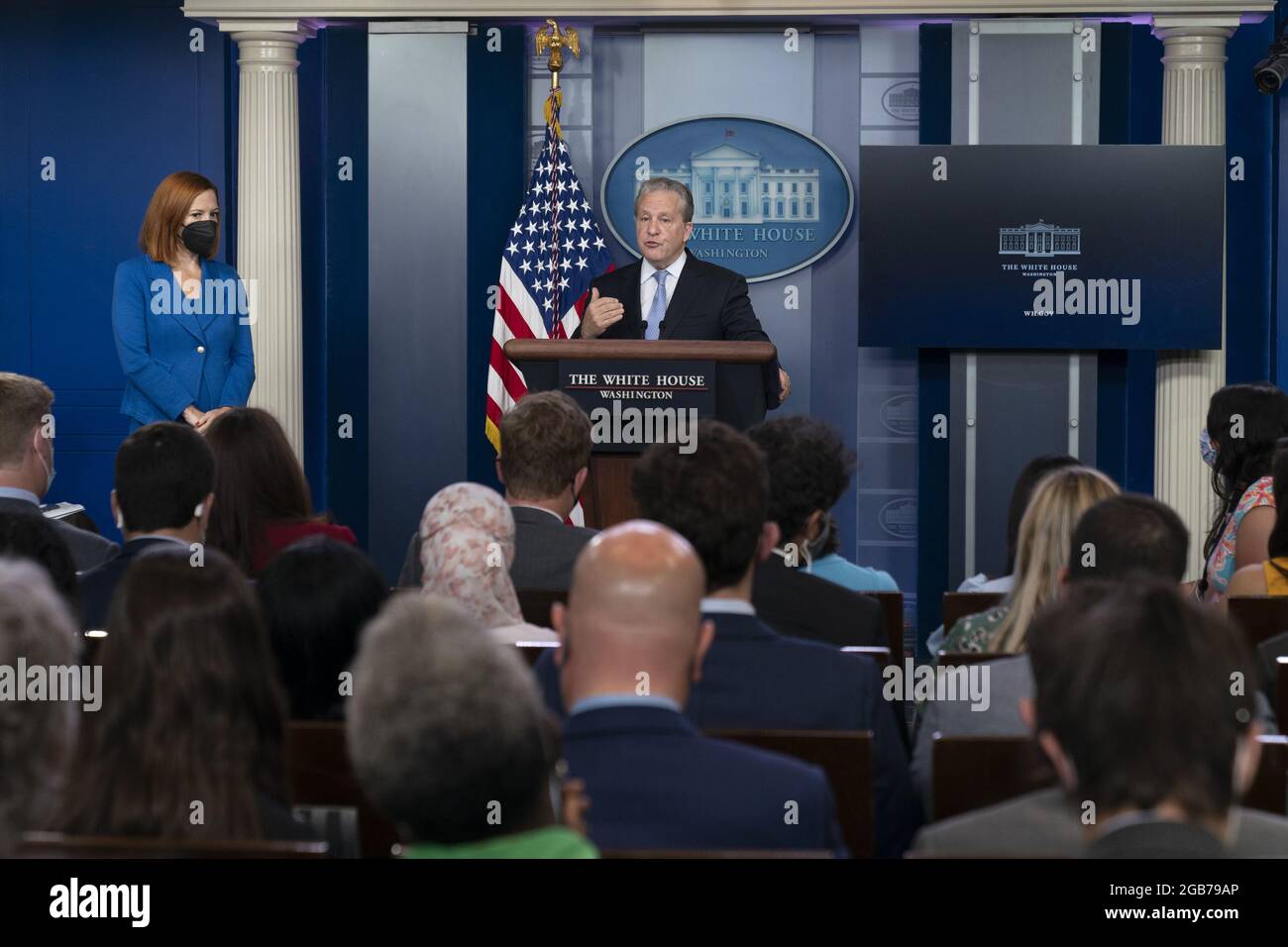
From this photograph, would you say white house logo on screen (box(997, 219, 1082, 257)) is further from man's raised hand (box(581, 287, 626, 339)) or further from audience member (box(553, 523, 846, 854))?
audience member (box(553, 523, 846, 854))

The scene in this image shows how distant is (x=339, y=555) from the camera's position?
2566 millimetres

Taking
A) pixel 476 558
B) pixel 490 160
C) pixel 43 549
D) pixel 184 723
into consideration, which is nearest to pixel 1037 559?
pixel 476 558

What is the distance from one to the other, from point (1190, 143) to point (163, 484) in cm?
521

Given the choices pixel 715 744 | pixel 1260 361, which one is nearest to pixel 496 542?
pixel 715 744

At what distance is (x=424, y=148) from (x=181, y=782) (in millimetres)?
5985

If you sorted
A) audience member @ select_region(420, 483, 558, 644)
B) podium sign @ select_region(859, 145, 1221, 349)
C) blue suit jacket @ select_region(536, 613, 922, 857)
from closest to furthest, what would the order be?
blue suit jacket @ select_region(536, 613, 922, 857)
audience member @ select_region(420, 483, 558, 644)
podium sign @ select_region(859, 145, 1221, 349)

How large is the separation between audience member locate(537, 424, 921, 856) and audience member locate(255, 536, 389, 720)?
0.34 meters

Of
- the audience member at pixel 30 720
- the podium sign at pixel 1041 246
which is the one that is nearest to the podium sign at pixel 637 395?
the podium sign at pixel 1041 246

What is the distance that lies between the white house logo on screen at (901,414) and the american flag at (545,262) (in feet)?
4.90

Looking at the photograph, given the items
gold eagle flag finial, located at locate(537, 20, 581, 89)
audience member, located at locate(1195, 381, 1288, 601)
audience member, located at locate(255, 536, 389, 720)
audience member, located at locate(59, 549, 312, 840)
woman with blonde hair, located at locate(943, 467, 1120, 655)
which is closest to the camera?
audience member, located at locate(59, 549, 312, 840)

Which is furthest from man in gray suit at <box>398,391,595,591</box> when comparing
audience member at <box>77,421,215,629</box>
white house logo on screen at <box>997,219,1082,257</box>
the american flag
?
white house logo on screen at <box>997,219,1082,257</box>

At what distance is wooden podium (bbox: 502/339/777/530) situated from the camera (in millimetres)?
5250

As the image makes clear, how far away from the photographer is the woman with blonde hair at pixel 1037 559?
3146 millimetres

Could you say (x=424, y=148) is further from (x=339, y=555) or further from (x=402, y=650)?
(x=402, y=650)
